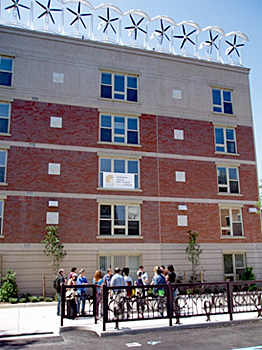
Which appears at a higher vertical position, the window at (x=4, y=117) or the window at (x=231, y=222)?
the window at (x=4, y=117)

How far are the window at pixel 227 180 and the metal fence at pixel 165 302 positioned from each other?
499 inches

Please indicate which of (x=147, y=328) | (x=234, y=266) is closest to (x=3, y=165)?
(x=147, y=328)

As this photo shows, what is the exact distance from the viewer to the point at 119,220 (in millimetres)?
22469

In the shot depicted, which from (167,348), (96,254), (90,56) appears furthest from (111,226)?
(167,348)

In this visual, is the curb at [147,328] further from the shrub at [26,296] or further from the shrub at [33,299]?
the shrub at [26,296]

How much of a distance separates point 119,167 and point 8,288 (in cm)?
938

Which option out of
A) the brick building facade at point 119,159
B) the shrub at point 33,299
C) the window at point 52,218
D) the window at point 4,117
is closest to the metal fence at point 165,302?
the shrub at point 33,299

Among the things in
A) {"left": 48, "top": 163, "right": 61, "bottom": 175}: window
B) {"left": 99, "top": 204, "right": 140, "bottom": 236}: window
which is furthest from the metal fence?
{"left": 48, "top": 163, "right": 61, "bottom": 175}: window

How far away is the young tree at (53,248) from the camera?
19.7m

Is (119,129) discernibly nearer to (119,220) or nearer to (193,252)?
(119,220)

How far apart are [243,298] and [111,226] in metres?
10.8

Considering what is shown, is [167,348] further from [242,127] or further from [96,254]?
[242,127]

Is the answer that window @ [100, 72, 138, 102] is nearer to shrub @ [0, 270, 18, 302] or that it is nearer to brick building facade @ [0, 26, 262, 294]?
brick building facade @ [0, 26, 262, 294]

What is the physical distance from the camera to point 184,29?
89.5 ft
